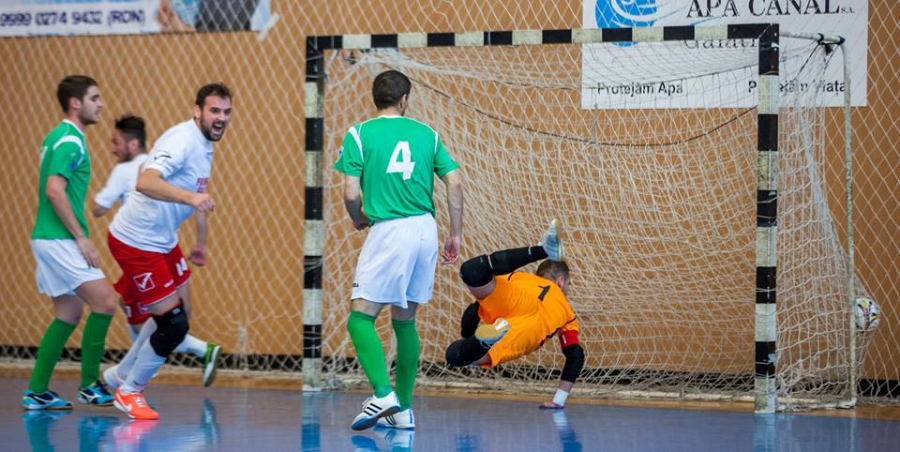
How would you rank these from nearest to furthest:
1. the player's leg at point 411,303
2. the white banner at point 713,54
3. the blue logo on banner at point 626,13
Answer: the player's leg at point 411,303, the white banner at point 713,54, the blue logo on banner at point 626,13

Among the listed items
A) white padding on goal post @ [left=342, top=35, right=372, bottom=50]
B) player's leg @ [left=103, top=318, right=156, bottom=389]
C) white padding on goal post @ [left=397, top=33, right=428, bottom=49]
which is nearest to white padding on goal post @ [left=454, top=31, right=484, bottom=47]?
white padding on goal post @ [left=397, top=33, right=428, bottom=49]

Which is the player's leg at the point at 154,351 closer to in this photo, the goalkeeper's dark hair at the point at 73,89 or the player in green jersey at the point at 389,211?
the player in green jersey at the point at 389,211

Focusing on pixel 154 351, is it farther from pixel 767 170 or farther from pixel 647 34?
pixel 767 170

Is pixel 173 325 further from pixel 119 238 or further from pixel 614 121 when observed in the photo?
pixel 614 121

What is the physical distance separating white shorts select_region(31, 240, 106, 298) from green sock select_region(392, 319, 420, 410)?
189 cm

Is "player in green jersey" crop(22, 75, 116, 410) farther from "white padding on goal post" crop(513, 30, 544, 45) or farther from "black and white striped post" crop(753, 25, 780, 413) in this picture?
"black and white striped post" crop(753, 25, 780, 413)

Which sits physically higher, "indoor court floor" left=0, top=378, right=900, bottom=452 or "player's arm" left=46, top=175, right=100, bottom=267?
"player's arm" left=46, top=175, right=100, bottom=267

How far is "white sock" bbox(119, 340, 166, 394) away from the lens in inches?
281

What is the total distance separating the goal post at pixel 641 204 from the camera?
831cm

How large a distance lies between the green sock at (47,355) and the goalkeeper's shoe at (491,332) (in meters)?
2.44

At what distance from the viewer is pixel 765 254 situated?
298 inches

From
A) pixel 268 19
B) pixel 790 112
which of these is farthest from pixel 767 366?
pixel 268 19

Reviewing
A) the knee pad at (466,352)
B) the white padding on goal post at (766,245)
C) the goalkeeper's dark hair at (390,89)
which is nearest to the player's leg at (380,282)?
the goalkeeper's dark hair at (390,89)

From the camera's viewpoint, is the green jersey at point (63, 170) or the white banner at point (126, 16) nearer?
the green jersey at point (63, 170)
